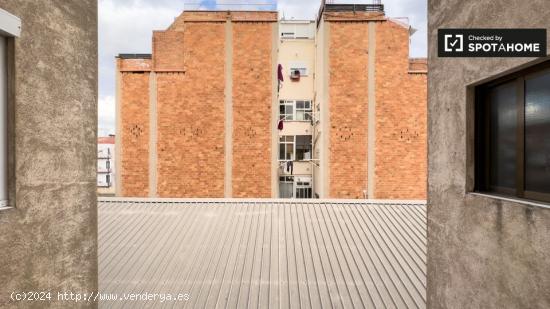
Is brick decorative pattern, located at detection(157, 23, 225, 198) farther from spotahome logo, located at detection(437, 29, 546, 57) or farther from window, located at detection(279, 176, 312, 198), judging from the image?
spotahome logo, located at detection(437, 29, 546, 57)

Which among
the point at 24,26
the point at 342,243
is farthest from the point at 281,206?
the point at 24,26

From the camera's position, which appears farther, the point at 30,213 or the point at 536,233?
the point at 30,213

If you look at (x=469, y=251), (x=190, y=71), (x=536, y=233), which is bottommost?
(x=469, y=251)

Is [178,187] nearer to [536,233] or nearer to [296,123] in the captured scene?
[296,123]

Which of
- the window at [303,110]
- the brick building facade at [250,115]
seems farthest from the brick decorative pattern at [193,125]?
the window at [303,110]

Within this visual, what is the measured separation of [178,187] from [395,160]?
11.9m

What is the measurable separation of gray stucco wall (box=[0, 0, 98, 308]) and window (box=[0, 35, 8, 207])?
7 centimetres

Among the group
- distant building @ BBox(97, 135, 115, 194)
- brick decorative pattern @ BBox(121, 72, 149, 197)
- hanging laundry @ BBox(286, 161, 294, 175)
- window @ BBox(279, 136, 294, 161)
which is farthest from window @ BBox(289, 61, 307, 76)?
distant building @ BBox(97, 135, 115, 194)

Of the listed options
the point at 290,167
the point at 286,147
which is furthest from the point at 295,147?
the point at 290,167

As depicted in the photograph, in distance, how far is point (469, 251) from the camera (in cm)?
311

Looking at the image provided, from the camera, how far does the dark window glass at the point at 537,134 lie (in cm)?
244

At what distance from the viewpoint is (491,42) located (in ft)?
8.88

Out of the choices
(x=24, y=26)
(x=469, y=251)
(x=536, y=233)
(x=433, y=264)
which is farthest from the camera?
(x=433, y=264)

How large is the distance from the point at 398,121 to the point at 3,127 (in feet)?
49.3
